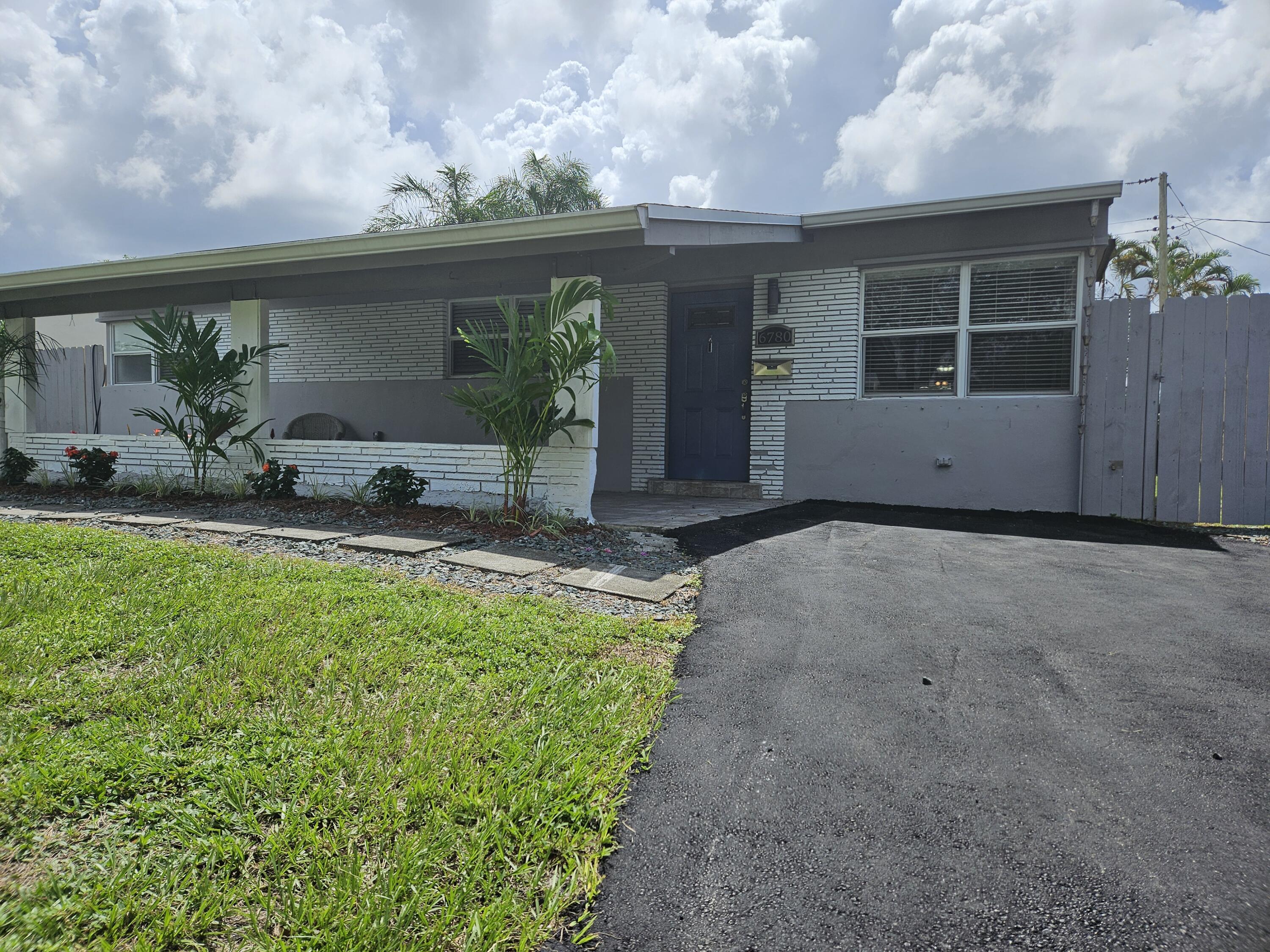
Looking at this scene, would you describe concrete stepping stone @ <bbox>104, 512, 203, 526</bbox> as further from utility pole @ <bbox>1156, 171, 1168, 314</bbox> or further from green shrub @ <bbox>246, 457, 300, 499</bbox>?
utility pole @ <bbox>1156, 171, 1168, 314</bbox>

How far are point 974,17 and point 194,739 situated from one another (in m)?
14.2

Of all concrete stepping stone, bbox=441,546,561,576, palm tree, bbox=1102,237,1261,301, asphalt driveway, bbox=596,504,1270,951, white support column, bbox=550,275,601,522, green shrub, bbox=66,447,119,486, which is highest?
palm tree, bbox=1102,237,1261,301

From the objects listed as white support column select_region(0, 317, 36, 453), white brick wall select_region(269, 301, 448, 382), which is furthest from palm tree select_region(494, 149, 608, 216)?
white support column select_region(0, 317, 36, 453)

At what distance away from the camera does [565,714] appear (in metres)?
2.10

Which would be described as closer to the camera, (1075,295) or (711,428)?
(1075,295)

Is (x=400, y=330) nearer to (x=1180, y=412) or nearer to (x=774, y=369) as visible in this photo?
(x=774, y=369)

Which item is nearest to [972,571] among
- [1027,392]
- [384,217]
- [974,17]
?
[1027,392]

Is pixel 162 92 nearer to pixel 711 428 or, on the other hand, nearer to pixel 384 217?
pixel 384 217

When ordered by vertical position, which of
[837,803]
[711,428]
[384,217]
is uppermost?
[384,217]

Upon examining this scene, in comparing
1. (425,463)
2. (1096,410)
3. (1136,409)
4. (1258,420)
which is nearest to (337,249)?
(425,463)

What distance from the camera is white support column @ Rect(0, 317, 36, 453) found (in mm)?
8188

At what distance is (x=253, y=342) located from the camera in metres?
7.14

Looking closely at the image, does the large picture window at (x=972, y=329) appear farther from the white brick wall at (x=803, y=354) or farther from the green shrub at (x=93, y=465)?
the green shrub at (x=93, y=465)

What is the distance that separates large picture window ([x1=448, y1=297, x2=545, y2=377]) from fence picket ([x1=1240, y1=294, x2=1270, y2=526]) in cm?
775
